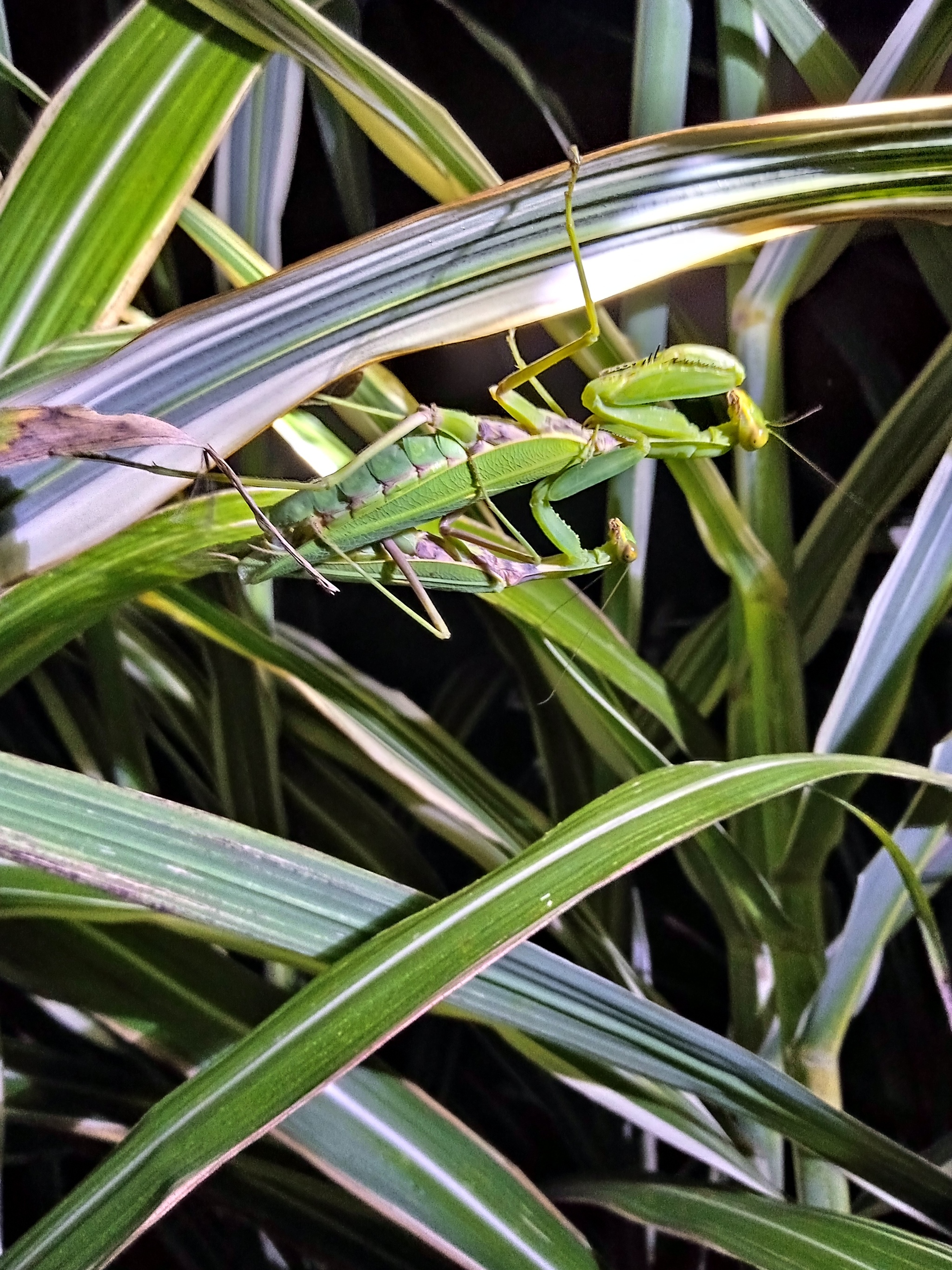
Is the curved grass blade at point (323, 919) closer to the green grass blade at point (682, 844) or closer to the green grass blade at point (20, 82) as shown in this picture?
the green grass blade at point (682, 844)

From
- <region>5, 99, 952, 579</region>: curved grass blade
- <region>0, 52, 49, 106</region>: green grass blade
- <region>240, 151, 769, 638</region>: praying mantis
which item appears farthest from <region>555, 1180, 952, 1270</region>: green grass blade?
<region>0, 52, 49, 106</region>: green grass blade

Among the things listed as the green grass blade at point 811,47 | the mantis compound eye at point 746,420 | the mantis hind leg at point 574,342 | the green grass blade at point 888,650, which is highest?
the green grass blade at point 811,47

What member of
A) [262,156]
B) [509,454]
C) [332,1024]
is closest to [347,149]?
[262,156]

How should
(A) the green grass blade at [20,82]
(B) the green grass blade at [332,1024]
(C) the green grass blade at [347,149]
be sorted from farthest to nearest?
1. (C) the green grass blade at [347,149]
2. (A) the green grass blade at [20,82]
3. (B) the green grass blade at [332,1024]

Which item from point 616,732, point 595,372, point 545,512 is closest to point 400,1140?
point 616,732

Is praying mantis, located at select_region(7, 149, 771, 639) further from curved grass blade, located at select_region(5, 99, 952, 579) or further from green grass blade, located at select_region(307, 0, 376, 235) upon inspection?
green grass blade, located at select_region(307, 0, 376, 235)

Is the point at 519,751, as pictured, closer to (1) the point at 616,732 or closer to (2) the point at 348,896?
(1) the point at 616,732

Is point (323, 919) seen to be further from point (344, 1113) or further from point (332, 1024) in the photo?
point (344, 1113)

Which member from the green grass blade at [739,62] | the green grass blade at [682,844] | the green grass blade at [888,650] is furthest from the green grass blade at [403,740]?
the green grass blade at [739,62]
